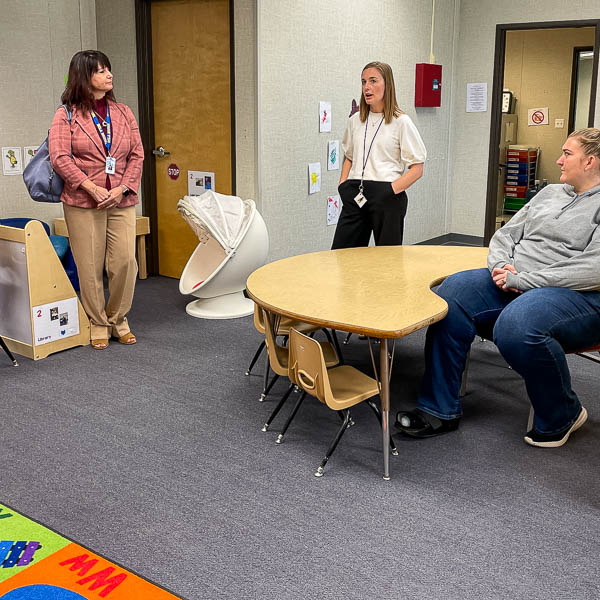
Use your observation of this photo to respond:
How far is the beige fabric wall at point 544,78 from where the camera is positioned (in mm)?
9469

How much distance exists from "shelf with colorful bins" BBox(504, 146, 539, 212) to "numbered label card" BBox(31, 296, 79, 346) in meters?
6.51

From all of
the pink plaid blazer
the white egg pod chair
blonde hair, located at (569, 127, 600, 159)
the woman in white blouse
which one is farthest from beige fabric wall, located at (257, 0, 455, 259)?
blonde hair, located at (569, 127, 600, 159)

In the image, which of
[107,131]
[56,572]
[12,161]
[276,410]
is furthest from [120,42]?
[56,572]

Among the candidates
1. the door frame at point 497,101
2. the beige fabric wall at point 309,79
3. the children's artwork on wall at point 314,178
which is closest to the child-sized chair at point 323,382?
the beige fabric wall at point 309,79

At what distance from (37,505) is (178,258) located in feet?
11.9

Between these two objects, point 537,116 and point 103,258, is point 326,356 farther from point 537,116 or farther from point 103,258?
point 537,116

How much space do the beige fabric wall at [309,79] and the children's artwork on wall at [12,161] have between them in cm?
177

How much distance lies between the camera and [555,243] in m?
3.29

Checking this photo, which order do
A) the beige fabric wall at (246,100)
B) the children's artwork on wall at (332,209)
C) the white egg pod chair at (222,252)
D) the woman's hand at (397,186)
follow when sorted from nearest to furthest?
1. the woman's hand at (397,186)
2. the white egg pod chair at (222,252)
3. the beige fabric wall at (246,100)
4. the children's artwork on wall at (332,209)

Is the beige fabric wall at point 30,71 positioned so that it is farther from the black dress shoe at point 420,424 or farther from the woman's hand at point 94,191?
the black dress shoe at point 420,424

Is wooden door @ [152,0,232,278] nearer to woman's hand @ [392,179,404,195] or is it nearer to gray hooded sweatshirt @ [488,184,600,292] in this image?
woman's hand @ [392,179,404,195]

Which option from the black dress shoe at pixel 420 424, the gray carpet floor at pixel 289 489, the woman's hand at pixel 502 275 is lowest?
the gray carpet floor at pixel 289 489

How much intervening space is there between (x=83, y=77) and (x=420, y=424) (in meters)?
2.66

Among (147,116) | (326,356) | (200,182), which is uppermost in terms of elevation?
(147,116)
